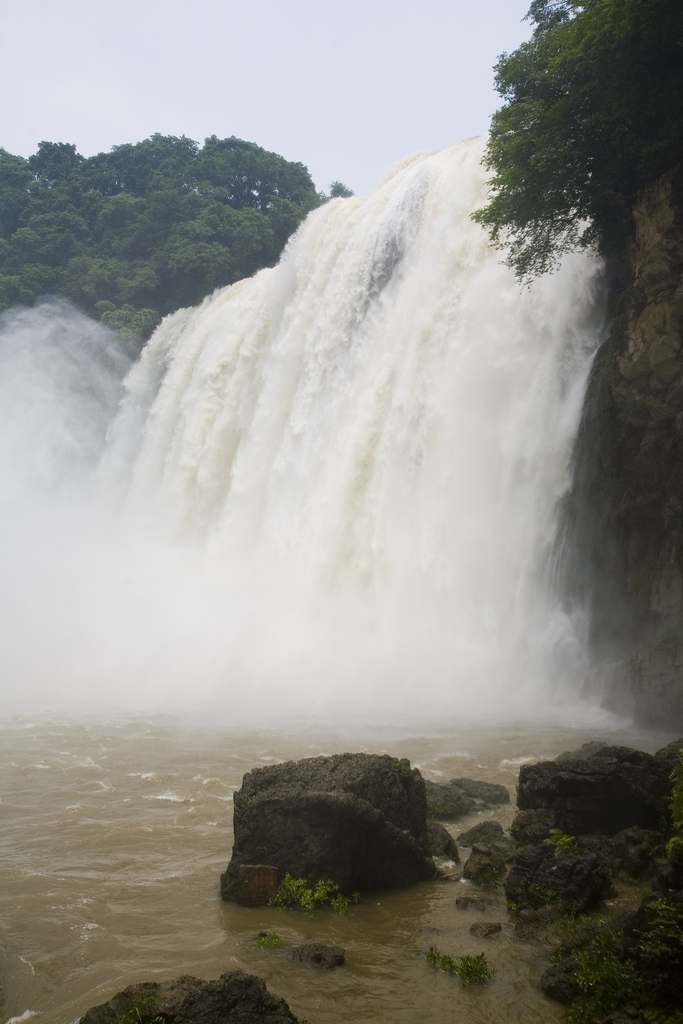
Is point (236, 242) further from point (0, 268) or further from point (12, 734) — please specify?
Result: point (12, 734)

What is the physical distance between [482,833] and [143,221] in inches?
1869

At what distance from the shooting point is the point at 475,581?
15.8 m

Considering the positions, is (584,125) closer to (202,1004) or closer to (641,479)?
(641,479)

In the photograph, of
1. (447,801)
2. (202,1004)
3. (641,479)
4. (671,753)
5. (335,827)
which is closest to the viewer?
(202,1004)

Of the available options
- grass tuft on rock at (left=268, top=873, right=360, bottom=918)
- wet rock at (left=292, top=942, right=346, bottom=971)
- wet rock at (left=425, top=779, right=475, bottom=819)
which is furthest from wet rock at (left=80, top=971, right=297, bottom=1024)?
wet rock at (left=425, top=779, right=475, bottom=819)

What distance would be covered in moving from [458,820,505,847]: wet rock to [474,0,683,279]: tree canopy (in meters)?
10.1

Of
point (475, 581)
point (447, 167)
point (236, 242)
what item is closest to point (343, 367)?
point (447, 167)

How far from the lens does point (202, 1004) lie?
12.0 ft

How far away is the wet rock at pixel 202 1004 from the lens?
3.59 m

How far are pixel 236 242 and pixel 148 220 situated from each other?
Answer: 855 cm

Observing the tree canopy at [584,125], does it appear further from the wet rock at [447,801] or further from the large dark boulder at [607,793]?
the wet rock at [447,801]

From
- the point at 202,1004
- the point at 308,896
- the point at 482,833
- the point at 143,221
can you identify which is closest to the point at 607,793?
the point at 482,833

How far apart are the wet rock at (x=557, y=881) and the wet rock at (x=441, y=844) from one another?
3.15 feet

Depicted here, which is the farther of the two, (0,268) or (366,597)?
(0,268)
